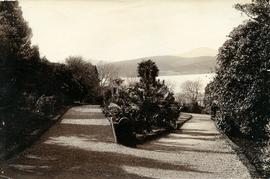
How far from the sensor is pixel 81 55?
7162cm

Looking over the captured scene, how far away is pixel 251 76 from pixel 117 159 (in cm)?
595

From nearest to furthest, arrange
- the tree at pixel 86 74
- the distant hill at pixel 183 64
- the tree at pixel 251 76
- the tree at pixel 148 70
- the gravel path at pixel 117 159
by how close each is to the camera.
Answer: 1. the gravel path at pixel 117 159
2. the tree at pixel 251 76
3. the tree at pixel 148 70
4. the distant hill at pixel 183 64
5. the tree at pixel 86 74

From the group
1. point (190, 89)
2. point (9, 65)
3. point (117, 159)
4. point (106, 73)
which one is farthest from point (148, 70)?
point (106, 73)

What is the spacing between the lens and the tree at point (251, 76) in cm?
1747

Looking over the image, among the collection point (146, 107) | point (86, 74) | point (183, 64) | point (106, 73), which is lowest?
point (146, 107)

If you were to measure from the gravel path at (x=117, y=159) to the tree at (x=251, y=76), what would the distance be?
1.53 meters

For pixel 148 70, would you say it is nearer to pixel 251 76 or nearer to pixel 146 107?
pixel 146 107

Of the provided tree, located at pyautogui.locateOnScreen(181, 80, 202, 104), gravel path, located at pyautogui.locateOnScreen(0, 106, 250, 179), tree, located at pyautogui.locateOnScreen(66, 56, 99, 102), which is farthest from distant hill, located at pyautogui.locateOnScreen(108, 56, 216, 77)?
tree, located at pyautogui.locateOnScreen(181, 80, 202, 104)

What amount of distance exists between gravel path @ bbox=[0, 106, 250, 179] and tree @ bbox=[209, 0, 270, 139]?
153cm

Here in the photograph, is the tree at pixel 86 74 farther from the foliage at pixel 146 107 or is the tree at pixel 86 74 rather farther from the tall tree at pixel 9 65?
the tall tree at pixel 9 65

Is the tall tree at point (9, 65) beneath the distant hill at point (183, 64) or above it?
beneath

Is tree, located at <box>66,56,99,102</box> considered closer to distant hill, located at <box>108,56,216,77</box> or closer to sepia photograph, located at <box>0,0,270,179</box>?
distant hill, located at <box>108,56,216,77</box>

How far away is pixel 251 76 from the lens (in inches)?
715

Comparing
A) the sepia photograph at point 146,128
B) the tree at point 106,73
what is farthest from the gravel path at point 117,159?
the tree at point 106,73
